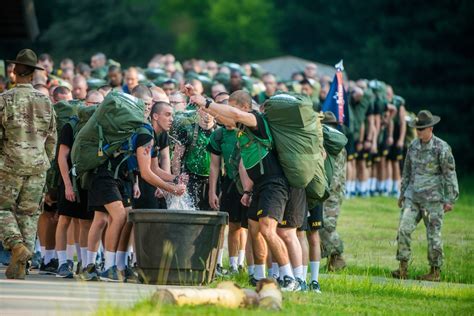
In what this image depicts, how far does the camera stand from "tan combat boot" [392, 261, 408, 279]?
19.3 meters

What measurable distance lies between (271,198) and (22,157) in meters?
2.73

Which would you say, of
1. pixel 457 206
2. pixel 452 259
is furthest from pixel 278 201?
pixel 457 206

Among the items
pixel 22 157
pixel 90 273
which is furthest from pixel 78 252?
pixel 22 157

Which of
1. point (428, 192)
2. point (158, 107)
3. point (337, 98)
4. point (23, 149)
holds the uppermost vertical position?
point (337, 98)

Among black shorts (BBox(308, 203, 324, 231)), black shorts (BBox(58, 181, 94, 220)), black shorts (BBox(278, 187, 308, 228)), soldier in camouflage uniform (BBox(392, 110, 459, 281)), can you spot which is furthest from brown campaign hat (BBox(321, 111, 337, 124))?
black shorts (BBox(58, 181, 94, 220))

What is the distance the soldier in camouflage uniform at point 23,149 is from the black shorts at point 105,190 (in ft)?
1.83

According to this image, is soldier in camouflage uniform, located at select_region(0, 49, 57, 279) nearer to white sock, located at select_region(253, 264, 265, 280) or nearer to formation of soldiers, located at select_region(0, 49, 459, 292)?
formation of soldiers, located at select_region(0, 49, 459, 292)

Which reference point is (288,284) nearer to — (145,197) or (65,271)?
(145,197)

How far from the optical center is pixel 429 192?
19.7 m

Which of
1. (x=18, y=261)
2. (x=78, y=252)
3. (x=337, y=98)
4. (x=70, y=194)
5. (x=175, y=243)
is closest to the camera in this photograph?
(x=175, y=243)

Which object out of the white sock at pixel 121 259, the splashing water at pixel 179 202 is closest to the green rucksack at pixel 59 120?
the splashing water at pixel 179 202

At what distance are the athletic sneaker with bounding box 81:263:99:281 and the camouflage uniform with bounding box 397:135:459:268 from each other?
15.9ft

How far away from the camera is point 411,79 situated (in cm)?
6184

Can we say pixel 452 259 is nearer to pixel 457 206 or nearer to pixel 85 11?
pixel 457 206
